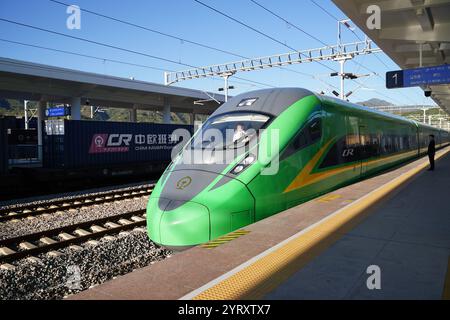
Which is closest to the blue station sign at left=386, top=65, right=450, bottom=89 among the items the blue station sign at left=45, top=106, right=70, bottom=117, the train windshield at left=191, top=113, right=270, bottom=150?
the train windshield at left=191, top=113, right=270, bottom=150

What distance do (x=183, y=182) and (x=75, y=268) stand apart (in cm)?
248

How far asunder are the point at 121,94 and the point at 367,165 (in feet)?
90.9

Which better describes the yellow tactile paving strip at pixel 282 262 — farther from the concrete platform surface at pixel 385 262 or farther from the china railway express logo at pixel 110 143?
the china railway express logo at pixel 110 143

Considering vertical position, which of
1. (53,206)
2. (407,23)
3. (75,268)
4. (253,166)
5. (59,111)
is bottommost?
(75,268)

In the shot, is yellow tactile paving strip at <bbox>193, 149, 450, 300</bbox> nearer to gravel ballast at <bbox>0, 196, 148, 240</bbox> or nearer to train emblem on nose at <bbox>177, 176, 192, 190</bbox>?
train emblem on nose at <bbox>177, 176, 192, 190</bbox>

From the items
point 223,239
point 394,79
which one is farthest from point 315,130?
point 394,79

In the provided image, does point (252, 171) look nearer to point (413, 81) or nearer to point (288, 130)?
point (288, 130)

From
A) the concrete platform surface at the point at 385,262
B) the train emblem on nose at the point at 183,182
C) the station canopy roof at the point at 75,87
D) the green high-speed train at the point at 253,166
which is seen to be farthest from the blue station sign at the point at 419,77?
the station canopy roof at the point at 75,87

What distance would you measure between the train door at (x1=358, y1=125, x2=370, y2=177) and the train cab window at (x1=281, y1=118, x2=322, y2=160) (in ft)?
10.4

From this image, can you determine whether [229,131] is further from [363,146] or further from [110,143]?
[110,143]

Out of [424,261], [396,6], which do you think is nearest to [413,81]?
[396,6]

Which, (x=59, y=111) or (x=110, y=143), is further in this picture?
(x=59, y=111)

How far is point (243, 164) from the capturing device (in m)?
5.81

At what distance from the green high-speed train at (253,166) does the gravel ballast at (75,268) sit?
114cm
